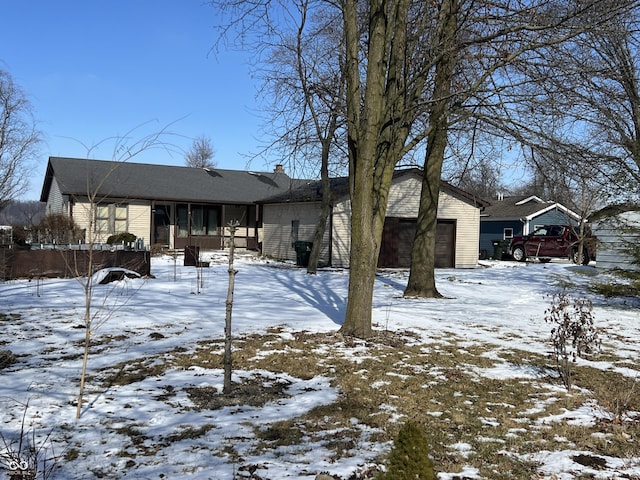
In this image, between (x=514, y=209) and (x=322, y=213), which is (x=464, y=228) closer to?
(x=322, y=213)

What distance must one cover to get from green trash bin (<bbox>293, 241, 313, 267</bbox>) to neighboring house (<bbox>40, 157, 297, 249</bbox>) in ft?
18.6

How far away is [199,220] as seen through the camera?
29.2 meters

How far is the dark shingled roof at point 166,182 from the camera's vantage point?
84.7ft

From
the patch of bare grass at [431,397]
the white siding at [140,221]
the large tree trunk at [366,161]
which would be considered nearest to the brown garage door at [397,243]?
the white siding at [140,221]

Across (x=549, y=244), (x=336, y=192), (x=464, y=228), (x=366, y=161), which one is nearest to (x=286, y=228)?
(x=336, y=192)

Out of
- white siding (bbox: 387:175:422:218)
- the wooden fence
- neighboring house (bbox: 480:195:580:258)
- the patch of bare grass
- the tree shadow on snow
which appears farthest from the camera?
neighboring house (bbox: 480:195:580:258)

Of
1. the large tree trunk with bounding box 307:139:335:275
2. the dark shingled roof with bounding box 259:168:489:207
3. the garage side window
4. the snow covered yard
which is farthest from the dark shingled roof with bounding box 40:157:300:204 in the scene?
the snow covered yard

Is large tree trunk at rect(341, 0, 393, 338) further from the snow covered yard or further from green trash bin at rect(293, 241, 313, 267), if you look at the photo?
green trash bin at rect(293, 241, 313, 267)

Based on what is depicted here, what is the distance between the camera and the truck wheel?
29891 millimetres

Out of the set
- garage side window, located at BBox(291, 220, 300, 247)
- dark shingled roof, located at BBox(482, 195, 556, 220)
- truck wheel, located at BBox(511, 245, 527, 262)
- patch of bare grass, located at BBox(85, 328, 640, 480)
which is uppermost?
dark shingled roof, located at BBox(482, 195, 556, 220)

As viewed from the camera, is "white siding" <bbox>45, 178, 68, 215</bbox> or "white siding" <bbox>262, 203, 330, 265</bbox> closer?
"white siding" <bbox>262, 203, 330, 265</bbox>

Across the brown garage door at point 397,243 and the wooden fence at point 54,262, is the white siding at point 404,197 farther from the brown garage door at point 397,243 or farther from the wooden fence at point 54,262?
the wooden fence at point 54,262

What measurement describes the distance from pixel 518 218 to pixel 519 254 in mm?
7643

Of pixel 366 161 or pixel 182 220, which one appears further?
pixel 182 220
